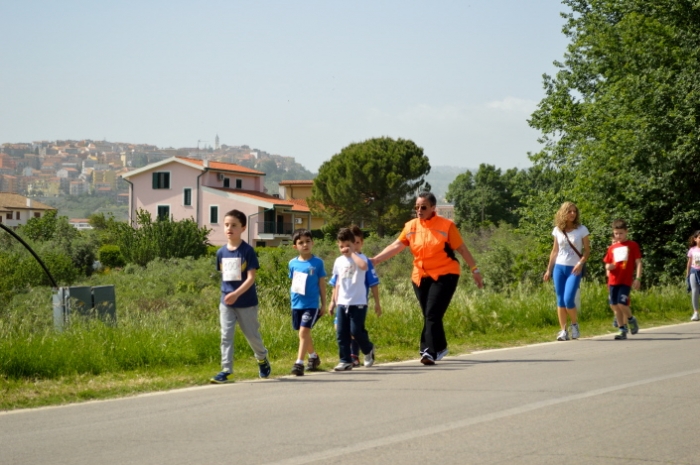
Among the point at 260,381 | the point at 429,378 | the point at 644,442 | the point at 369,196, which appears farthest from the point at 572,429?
the point at 369,196

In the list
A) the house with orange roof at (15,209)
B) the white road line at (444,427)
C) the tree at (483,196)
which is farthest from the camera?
the house with orange roof at (15,209)

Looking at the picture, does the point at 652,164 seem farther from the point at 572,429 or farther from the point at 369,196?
the point at 369,196

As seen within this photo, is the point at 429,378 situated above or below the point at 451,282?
below

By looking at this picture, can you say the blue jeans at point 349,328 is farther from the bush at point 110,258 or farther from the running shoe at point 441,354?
the bush at point 110,258

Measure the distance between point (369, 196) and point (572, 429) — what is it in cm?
7562

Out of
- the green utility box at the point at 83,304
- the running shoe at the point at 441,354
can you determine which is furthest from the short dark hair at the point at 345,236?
the green utility box at the point at 83,304

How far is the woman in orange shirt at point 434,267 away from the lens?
10156 mm

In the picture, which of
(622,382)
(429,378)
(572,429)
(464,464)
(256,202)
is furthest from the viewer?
(256,202)

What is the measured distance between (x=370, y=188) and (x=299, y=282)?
235ft

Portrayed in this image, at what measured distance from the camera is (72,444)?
19.9 ft

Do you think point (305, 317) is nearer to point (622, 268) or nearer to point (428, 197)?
point (428, 197)

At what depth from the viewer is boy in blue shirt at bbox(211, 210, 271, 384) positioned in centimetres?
909

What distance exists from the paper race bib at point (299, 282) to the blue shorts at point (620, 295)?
5.47 meters

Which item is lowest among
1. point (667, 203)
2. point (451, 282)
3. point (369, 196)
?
point (451, 282)
